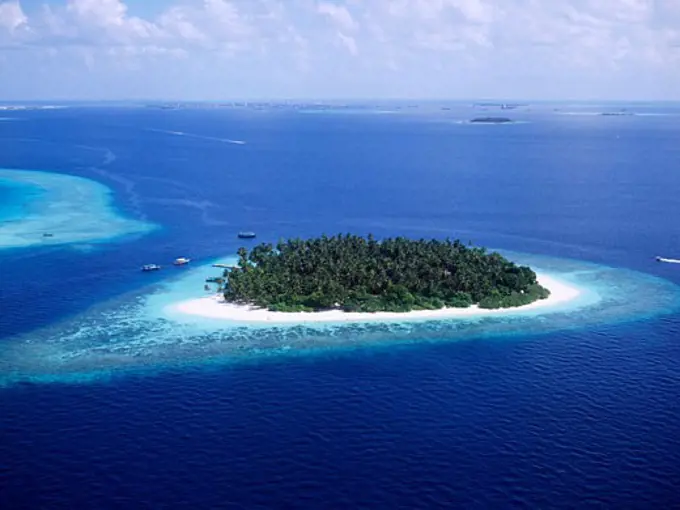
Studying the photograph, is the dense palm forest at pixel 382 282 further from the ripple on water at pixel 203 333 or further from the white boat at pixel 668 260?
the white boat at pixel 668 260

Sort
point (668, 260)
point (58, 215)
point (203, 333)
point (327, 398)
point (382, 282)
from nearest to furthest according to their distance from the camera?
point (327, 398), point (203, 333), point (382, 282), point (668, 260), point (58, 215)

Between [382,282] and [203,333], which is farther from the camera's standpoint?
[382,282]

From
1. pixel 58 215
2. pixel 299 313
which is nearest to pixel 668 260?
pixel 299 313

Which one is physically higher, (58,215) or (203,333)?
(203,333)

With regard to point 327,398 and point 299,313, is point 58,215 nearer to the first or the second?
point 299,313

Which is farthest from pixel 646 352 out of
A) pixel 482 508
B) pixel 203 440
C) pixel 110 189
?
pixel 110 189

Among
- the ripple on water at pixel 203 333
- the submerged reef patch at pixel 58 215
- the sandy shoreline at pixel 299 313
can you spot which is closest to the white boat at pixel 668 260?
the ripple on water at pixel 203 333

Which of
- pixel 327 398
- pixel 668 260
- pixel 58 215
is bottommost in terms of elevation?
pixel 58 215
